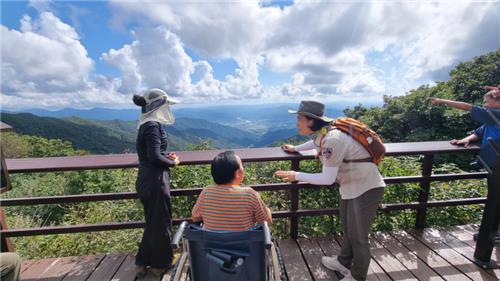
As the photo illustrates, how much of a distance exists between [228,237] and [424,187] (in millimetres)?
2509

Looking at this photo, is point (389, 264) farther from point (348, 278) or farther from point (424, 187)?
point (424, 187)

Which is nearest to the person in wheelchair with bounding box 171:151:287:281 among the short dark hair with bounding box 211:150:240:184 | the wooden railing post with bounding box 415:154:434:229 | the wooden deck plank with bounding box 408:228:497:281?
the short dark hair with bounding box 211:150:240:184

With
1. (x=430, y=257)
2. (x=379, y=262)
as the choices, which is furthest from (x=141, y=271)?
(x=430, y=257)

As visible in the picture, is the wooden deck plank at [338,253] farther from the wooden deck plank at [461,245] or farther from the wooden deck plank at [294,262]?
the wooden deck plank at [461,245]

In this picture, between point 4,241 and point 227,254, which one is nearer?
point 227,254

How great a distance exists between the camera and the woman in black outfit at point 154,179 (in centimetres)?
208

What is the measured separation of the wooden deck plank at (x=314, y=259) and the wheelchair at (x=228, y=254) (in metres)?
0.96

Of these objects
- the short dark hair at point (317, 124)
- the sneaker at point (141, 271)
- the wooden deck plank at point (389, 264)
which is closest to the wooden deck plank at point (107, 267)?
the sneaker at point (141, 271)

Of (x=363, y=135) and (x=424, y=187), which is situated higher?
(x=363, y=135)

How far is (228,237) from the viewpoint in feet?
4.72

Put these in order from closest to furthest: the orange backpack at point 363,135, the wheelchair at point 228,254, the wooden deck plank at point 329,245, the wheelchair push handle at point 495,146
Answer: the wheelchair at point 228,254 < the orange backpack at point 363,135 < the wheelchair push handle at point 495,146 < the wooden deck plank at point 329,245

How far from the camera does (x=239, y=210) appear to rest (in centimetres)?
166

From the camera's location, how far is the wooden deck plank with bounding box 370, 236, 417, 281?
7.70ft

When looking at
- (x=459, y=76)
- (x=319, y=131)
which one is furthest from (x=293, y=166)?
(x=459, y=76)
